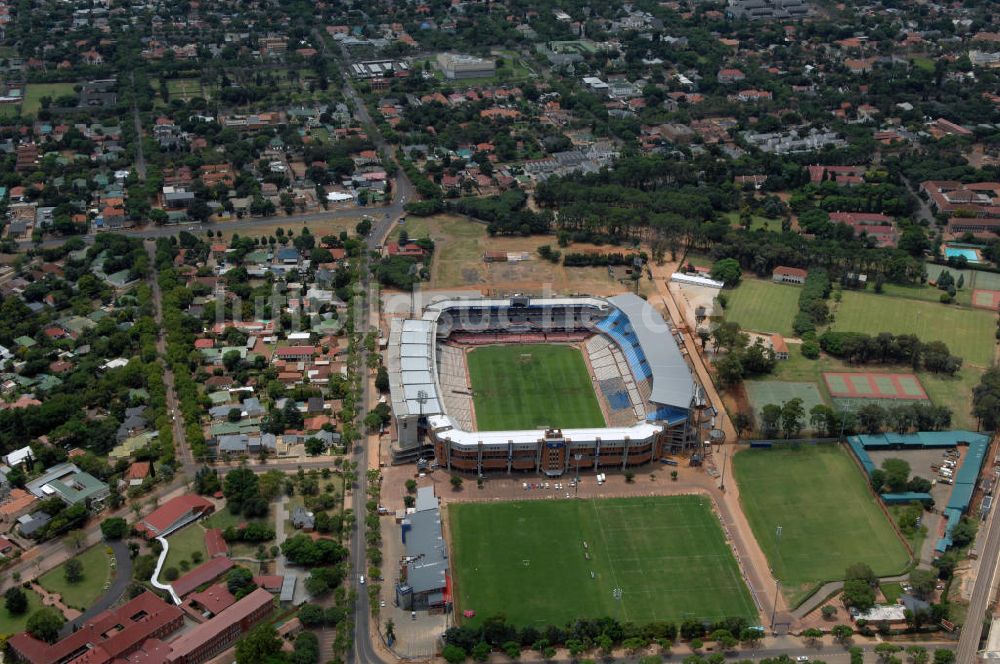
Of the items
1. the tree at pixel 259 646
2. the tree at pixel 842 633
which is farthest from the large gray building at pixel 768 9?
the tree at pixel 259 646

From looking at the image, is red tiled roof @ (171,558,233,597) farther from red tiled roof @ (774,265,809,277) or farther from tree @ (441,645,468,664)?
red tiled roof @ (774,265,809,277)

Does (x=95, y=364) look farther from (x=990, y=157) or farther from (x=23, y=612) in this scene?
(x=990, y=157)

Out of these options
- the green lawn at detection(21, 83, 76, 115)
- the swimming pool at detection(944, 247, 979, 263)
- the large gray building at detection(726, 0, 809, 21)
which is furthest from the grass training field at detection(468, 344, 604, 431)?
the large gray building at detection(726, 0, 809, 21)

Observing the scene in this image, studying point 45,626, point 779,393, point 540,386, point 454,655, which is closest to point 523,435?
point 540,386

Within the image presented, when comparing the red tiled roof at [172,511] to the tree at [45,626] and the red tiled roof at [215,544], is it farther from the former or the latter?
the tree at [45,626]

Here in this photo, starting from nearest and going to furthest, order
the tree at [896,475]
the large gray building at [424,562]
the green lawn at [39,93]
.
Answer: the large gray building at [424,562], the tree at [896,475], the green lawn at [39,93]

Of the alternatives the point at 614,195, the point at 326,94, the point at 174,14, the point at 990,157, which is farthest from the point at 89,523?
the point at 174,14
